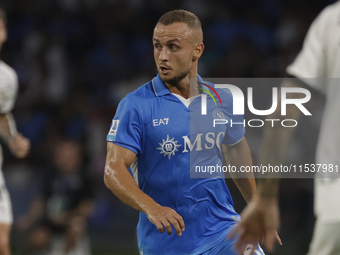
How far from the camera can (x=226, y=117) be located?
4473 millimetres

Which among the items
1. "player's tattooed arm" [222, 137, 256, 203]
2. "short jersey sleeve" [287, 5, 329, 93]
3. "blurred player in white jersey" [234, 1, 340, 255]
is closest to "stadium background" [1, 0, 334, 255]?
"player's tattooed arm" [222, 137, 256, 203]

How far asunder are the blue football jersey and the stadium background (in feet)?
16.1

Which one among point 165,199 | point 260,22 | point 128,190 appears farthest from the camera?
point 260,22

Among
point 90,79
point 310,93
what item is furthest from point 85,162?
point 310,93

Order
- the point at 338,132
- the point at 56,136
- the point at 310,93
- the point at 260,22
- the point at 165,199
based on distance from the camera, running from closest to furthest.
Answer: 1. the point at 338,132
2. the point at 310,93
3. the point at 165,199
4. the point at 56,136
5. the point at 260,22

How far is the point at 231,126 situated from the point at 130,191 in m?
1.11

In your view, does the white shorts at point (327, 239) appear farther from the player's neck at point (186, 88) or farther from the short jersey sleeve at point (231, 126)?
the player's neck at point (186, 88)

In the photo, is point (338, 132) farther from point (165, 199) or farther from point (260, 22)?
point (260, 22)

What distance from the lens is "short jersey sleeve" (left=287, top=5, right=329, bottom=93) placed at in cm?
270

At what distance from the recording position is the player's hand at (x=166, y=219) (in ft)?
11.7

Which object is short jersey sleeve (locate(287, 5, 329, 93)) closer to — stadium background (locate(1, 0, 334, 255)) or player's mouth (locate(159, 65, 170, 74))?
player's mouth (locate(159, 65, 170, 74))

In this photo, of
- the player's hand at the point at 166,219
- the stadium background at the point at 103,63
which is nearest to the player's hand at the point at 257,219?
the player's hand at the point at 166,219

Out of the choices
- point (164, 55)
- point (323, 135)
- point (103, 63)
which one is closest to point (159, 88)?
point (164, 55)

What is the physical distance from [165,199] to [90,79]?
24.4 ft
